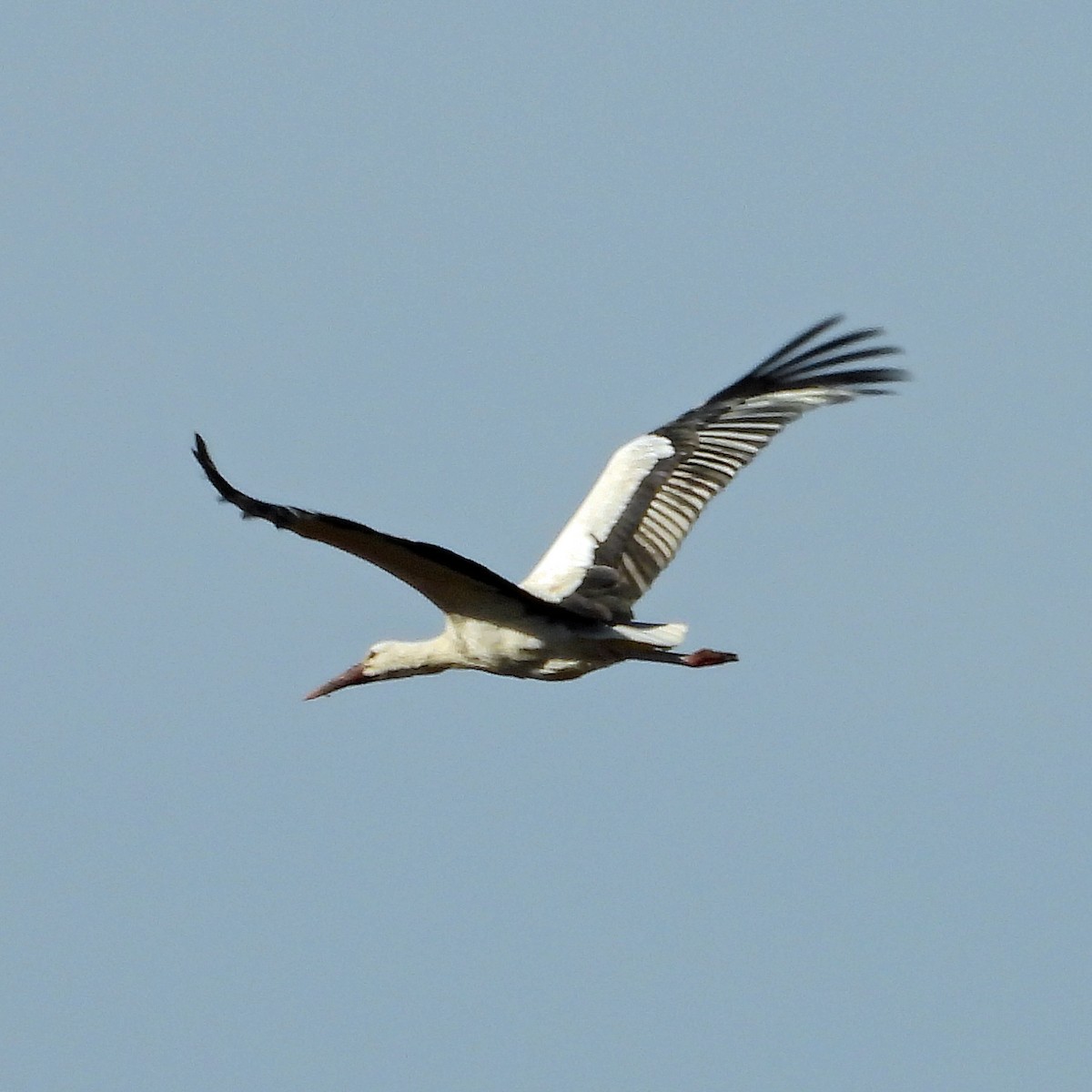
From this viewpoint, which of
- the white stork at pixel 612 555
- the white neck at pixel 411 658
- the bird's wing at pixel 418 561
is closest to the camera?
the bird's wing at pixel 418 561

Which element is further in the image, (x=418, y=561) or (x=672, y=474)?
(x=672, y=474)

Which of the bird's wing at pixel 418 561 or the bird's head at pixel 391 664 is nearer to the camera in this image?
the bird's wing at pixel 418 561

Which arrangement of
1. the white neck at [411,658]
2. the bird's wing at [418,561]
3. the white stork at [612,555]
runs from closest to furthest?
the bird's wing at [418,561]
the white stork at [612,555]
the white neck at [411,658]

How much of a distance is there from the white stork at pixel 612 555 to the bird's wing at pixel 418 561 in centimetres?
2

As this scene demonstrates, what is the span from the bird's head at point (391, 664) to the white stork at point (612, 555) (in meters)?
0.01

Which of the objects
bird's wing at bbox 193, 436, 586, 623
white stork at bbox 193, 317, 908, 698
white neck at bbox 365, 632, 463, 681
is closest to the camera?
bird's wing at bbox 193, 436, 586, 623

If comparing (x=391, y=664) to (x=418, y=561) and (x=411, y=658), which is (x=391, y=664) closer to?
(x=411, y=658)

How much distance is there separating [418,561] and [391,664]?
261 cm

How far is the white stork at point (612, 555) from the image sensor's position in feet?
44.1

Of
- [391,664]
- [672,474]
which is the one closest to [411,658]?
[391,664]

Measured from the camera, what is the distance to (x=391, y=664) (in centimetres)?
1527

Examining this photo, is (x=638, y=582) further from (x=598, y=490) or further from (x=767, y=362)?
(x=767, y=362)

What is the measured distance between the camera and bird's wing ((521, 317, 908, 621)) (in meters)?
14.6

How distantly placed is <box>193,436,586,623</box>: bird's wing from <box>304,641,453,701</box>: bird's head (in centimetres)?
77
